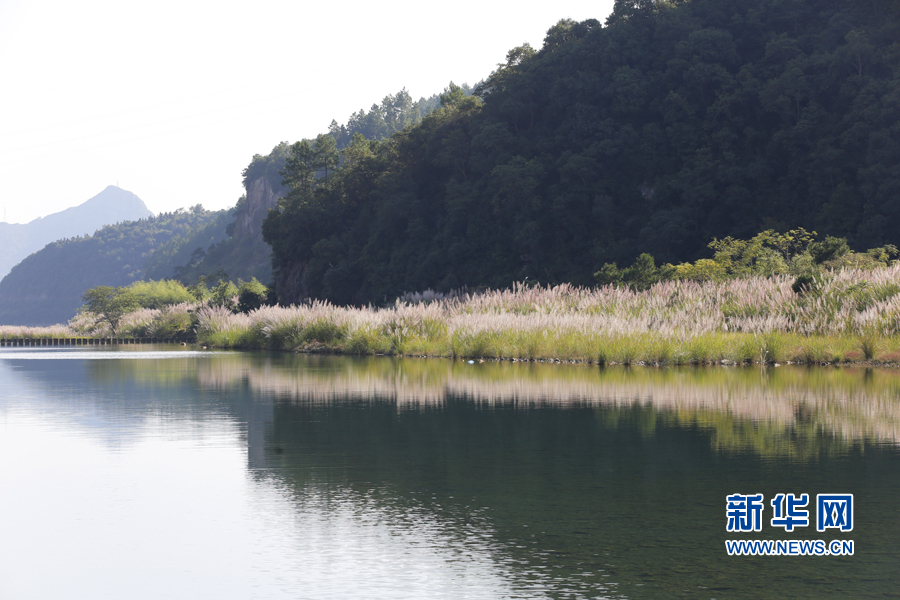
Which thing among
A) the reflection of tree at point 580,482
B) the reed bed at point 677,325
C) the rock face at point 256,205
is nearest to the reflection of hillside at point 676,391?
the reflection of tree at point 580,482

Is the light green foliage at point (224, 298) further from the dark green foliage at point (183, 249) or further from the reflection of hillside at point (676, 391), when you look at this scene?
the dark green foliage at point (183, 249)

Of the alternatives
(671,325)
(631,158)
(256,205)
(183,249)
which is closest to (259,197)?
(256,205)

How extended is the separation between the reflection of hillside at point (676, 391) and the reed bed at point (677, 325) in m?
1.36

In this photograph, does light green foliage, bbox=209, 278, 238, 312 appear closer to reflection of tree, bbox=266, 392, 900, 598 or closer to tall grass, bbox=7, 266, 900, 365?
tall grass, bbox=7, 266, 900, 365

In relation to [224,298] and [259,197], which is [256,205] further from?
[224,298]

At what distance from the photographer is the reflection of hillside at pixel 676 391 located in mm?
9250

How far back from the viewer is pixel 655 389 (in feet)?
44.3

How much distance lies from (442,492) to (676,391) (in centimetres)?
741

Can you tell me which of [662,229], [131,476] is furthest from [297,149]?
[131,476]

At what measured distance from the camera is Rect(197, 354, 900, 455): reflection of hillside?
30.3ft

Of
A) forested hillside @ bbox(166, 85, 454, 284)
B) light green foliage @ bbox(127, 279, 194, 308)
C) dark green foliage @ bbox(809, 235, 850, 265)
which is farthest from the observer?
forested hillside @ bbox(166, 85, 454, 284)

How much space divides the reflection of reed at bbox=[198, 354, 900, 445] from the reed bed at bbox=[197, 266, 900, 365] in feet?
4.63

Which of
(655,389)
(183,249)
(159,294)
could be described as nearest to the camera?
(655,389)

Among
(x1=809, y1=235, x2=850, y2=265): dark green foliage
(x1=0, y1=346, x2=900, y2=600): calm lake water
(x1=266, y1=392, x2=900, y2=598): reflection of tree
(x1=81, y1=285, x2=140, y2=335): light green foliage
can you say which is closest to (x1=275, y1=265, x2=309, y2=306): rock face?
(x1=81, y1=285, x2=140, y2=335): light green foliage
